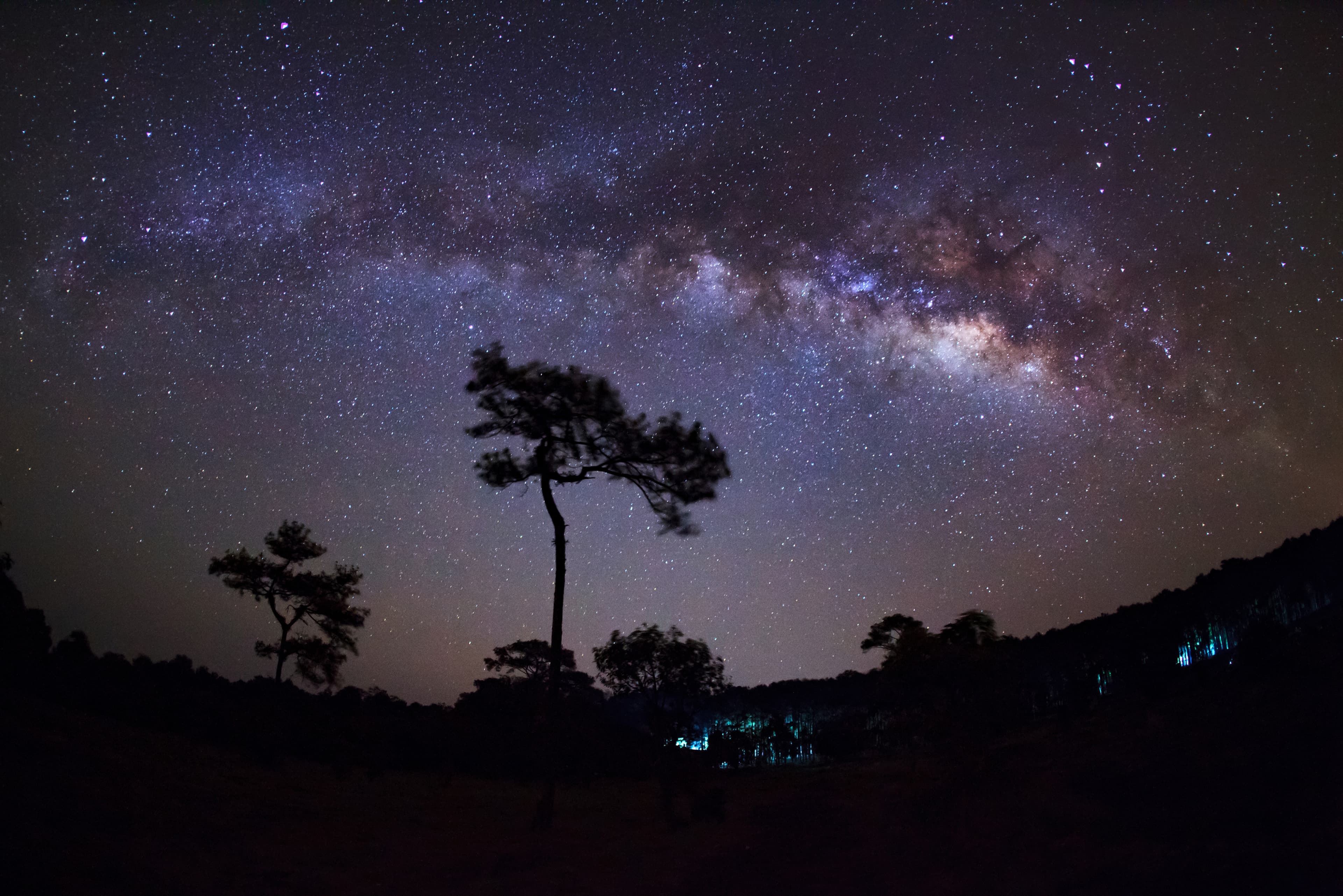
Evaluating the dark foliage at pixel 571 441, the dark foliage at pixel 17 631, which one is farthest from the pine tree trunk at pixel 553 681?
the dark foliage at pixel 17 631

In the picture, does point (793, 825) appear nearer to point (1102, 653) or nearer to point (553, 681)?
point (553, 681)

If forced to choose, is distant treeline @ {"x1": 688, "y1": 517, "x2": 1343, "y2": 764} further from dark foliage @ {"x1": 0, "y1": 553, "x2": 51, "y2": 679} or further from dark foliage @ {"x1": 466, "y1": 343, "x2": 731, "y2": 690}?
dark foliage @ {"x1": 0, "y1": 553, "x2": 51, "y2": 679}

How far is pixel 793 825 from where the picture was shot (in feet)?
54.6

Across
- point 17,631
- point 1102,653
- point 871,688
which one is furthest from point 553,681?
point 871,688

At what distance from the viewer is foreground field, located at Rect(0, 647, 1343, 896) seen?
9.72m

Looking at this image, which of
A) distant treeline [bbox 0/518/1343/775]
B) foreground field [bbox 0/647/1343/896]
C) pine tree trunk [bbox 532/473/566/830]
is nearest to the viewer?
foreground field [bbox 0/647/1343/896]

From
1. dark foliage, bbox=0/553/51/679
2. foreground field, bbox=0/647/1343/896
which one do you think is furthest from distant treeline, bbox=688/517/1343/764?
dark foliage, bbox=0/553/51/679

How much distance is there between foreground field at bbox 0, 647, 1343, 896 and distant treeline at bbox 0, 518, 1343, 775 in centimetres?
206

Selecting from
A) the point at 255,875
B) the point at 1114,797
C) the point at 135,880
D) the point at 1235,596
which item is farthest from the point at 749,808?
the point at 1235,596

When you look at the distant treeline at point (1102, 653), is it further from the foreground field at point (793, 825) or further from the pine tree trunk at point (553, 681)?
the pine tree trunk at point (553, 681)

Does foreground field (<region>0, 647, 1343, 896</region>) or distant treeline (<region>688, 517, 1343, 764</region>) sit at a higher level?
distant treeline (<region>688, 517, 1343, 764</region>)

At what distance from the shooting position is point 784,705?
47.8m

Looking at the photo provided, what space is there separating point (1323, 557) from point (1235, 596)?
125 inches

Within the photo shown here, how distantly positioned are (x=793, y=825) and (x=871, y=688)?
83.7ft
